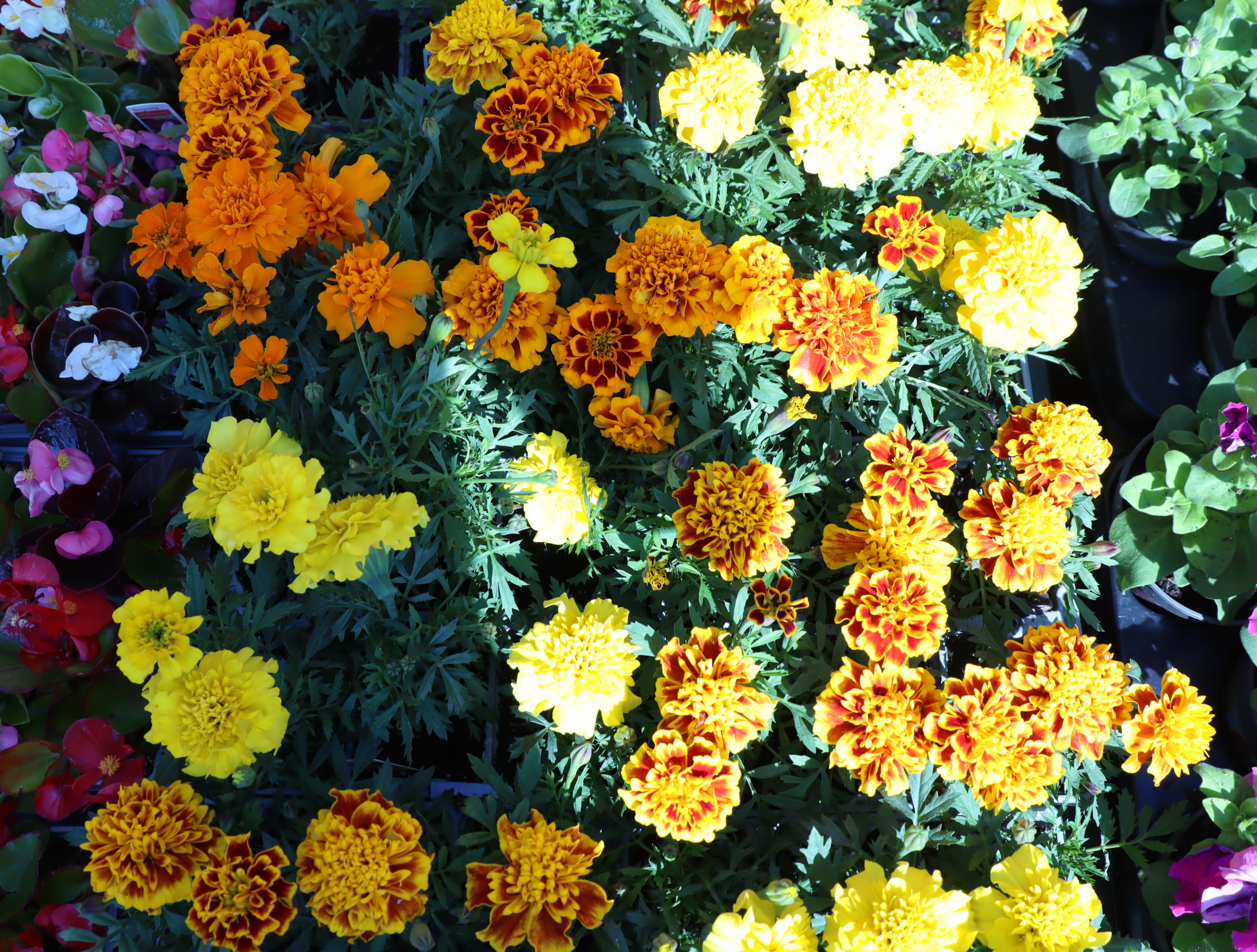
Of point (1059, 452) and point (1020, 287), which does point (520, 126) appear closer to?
point (1020, 287)

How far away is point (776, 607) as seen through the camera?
4.86 ft

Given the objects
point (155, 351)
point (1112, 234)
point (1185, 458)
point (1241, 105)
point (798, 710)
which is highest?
point (1241, 105)

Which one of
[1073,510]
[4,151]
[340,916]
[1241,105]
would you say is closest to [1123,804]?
[1073,510]

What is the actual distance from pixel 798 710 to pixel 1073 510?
0.73 metres

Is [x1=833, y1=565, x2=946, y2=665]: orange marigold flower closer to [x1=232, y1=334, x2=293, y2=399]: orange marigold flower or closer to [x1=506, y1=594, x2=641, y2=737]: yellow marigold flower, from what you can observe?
[x1=506, y1=594, x2=641, y2=737]: yellow marigold flower

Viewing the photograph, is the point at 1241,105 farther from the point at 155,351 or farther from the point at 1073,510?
the point at 155,351

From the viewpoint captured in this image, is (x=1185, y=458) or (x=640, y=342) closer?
(x=640, y=342)

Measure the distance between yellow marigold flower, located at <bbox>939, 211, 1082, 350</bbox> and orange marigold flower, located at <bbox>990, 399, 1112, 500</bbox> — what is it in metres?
0.15

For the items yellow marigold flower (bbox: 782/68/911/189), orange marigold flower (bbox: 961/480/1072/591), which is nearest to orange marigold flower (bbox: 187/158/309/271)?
yellow marigold flower (bbox: 782/68/911/189)

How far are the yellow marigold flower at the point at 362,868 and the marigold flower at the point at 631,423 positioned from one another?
0.71 meters

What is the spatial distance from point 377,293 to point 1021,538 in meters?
1.19

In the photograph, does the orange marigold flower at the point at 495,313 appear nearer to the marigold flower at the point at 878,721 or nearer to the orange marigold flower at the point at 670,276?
the orange marigold flower at the point at 670,276

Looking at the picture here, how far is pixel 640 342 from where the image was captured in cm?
149

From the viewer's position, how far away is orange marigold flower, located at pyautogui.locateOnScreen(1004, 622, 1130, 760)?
4.33 ft
